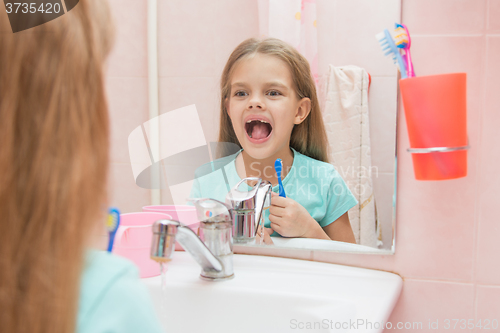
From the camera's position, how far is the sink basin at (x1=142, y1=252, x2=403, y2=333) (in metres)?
0.65

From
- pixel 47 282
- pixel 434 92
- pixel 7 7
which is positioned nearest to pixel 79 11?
pixel 7 7

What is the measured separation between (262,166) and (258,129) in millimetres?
78

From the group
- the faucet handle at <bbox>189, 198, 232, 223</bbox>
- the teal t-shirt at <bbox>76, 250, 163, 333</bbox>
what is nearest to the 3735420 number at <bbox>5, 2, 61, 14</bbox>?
the teal t-shirt at <bbox>76, 250, 163, 333</bbox>

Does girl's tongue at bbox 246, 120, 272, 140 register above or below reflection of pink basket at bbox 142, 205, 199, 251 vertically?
above

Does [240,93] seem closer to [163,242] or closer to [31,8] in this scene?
[163,242]

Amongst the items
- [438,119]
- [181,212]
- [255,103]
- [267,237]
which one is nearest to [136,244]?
[181,212]

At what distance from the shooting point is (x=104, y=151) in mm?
347

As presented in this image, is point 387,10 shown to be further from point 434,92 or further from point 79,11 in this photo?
point 79,11

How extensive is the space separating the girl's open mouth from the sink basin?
0.27 m

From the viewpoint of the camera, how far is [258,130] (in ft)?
2.68

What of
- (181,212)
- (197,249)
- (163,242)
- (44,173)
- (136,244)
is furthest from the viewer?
(181,212)

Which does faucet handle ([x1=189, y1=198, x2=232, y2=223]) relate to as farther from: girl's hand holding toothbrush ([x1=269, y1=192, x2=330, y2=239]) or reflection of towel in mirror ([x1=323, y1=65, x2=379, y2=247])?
reflection of towel in mirror ([x1=323, y1=65, x2=379, y2=247])

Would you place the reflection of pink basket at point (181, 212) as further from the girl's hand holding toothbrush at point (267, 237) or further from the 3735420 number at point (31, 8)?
the 3735420 number at point (31, 8)

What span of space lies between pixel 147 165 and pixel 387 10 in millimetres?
602
